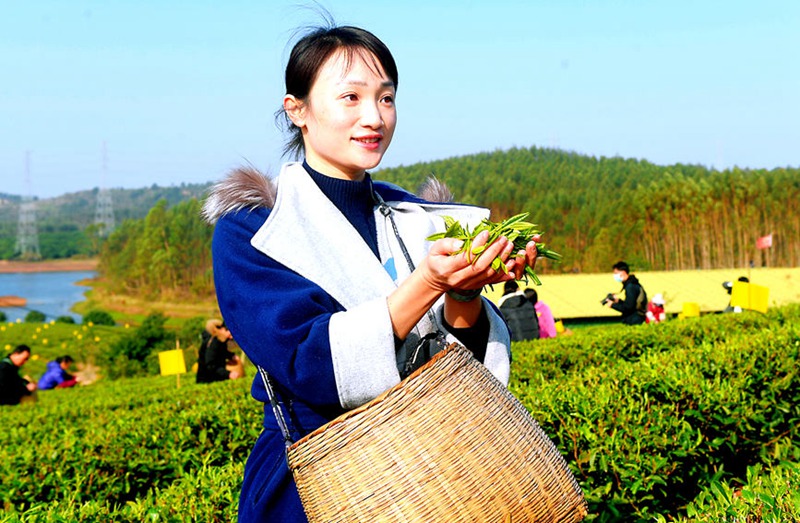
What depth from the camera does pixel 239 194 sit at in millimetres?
1825

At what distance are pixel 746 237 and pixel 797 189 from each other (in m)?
5.56

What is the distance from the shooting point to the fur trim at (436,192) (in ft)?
6.99

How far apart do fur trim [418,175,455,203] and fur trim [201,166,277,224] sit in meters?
0.45

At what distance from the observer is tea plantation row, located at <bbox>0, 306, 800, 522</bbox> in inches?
121

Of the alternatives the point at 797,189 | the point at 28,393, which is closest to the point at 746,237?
the point at 797,189

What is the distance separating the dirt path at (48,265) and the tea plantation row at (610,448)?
200 metres

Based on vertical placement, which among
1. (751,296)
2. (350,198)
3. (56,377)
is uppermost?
(350,198)

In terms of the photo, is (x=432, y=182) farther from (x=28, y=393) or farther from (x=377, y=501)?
(x=28, y=393)

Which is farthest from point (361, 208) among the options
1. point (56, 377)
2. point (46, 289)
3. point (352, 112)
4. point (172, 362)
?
point (46, 289)

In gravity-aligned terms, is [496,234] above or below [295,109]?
below

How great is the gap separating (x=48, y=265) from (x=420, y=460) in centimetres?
21313

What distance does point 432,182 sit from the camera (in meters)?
2.19

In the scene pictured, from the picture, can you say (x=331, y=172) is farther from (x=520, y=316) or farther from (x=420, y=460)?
(x=520, y=316)

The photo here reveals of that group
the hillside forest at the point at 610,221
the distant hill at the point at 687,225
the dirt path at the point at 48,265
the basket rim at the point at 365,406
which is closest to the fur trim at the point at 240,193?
the basket rim at the point at 365,406
